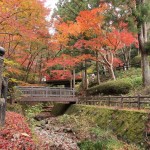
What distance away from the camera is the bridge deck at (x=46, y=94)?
21.6 metres

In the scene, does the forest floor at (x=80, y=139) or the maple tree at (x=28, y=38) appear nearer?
the forest floor at (x=80, y=139)

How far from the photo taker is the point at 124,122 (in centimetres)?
1222

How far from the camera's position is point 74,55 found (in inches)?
981

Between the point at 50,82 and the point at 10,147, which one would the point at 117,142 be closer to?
the point at 10,147

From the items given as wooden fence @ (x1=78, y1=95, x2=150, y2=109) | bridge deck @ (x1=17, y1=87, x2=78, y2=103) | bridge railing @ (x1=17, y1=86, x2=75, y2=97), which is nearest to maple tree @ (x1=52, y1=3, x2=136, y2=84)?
bridge railing @ (x1=17, y1=86, x2=75, y2=97)

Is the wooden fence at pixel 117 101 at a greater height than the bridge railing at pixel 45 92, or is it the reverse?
the bridge railing at pixel 45 92

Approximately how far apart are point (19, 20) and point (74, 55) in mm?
9252

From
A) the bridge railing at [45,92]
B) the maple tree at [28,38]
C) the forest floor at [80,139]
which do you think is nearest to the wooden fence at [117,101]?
the bridge railing at [45,92]

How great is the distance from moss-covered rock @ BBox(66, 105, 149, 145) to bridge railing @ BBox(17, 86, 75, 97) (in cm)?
667

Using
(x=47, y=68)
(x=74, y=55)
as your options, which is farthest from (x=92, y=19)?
(x=47, y=68)

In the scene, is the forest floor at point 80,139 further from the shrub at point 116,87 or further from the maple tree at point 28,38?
the maple tree at point 28,38

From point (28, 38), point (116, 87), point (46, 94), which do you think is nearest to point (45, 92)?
point (46, 94)

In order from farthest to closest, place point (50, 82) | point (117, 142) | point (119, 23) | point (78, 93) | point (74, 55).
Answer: point (50, 82) → point (78, 93) → point (74, 55) → point (119, 23) → point (117, 142)

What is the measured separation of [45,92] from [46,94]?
213 millimetres
